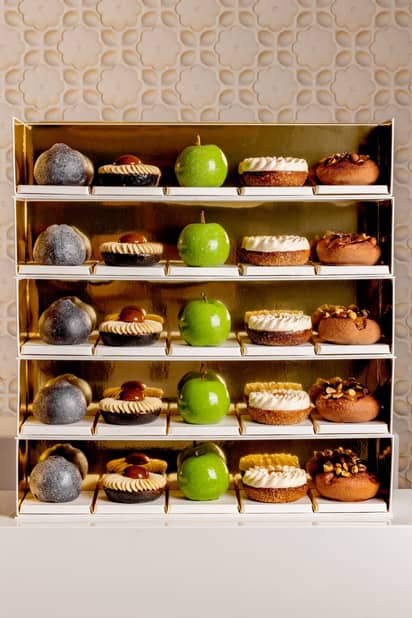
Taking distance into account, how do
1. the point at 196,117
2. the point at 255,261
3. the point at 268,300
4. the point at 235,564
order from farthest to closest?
the point at 196,117
the point at 268,300
the point at 255,261
the point at 235,564

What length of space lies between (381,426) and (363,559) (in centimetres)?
33

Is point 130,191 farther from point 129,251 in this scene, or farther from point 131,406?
point 131,406

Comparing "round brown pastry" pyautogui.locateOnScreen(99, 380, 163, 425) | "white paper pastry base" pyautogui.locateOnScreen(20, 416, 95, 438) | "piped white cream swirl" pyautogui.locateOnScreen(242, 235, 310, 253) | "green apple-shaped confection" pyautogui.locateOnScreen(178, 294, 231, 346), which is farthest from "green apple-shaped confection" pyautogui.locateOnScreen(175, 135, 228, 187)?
"white paper pastry base" pyautogui.locateOnScreen(20, 416, 95, 438)

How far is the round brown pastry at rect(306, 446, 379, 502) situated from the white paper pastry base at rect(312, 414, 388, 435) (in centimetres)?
9

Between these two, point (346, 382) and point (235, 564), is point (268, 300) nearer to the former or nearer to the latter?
point (346, 382)

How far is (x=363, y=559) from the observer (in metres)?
2.17

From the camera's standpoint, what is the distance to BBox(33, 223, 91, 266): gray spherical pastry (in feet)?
7.41

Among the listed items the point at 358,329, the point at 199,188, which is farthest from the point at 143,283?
the point at 358,329

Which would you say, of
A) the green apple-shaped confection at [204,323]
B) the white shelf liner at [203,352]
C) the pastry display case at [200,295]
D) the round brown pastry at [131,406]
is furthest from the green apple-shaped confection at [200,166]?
the round brown pastry at [131,406]

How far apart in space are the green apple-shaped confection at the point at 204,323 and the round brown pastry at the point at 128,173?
327 mm

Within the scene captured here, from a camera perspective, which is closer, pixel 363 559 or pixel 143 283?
pixel 363 559

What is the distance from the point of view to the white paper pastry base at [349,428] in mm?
2289

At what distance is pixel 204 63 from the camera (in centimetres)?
292

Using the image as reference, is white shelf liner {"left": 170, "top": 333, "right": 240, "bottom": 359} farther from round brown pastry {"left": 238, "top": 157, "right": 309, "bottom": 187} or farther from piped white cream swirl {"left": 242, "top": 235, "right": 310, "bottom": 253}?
round brown pastry {"left": 238, "top": 157, "right": 309, "bottom": 187}
